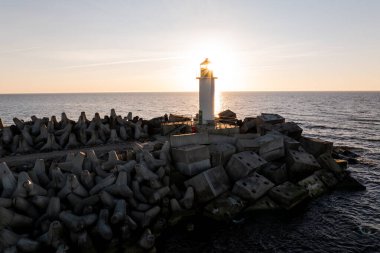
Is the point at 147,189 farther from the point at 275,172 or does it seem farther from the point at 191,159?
the point at 275,172

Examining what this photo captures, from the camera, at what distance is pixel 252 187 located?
51.8 feet

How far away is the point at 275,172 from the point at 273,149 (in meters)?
A: 2.29

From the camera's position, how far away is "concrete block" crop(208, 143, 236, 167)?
58.0ft

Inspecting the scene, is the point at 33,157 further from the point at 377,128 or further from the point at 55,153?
the point at 377,128

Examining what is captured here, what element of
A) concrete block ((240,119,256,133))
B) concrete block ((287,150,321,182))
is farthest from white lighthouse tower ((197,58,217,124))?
concrete block ((287,150,321,182))

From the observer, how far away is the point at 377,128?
4753cm

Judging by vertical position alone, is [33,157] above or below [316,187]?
above

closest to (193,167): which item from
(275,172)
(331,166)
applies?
(275,172)

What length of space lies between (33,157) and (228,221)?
11.8 meters

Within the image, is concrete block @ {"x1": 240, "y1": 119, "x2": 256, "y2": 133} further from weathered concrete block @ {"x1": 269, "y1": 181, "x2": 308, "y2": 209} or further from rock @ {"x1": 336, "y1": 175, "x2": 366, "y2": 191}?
weathered concrete block @ {"x1": 269, "y1": 181, "x2": 308, "y2": 209}

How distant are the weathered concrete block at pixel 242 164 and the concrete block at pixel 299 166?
2.08 meters

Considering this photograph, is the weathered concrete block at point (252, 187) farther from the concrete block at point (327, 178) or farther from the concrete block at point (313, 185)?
the concrete block at point (327, 178)

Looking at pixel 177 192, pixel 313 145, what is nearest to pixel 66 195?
pixel 177 192

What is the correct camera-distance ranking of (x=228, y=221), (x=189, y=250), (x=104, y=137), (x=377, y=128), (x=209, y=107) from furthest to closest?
(x=377, y=128)
(x=209, y=107)
(x=104, y=137)
(x=228, y=221)
(x=189, y=250)
